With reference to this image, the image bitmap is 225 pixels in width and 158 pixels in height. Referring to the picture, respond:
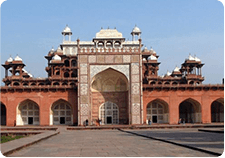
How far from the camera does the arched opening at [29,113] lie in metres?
27.2

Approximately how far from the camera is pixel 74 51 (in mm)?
33969

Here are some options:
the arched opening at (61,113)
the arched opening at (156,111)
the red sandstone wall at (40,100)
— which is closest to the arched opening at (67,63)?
the arched opening at (61,113)

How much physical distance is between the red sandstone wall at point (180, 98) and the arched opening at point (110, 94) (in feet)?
5.69

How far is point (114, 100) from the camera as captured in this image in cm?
2680

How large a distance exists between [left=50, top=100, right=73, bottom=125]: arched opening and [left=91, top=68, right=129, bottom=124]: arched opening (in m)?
2.30

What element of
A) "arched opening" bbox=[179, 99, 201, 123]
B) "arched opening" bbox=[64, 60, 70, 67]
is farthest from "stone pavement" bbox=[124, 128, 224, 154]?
"arched opening" bbox=[64, 60, 70, 67]

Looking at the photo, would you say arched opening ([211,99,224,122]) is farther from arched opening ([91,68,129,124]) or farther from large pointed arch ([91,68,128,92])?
large pointed arch ([91,68,128,92])

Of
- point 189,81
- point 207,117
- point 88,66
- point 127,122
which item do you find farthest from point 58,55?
point 207,117

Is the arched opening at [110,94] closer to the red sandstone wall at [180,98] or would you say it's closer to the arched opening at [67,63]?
the red sandstone wall at [180,98]

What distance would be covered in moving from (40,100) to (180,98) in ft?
35.8

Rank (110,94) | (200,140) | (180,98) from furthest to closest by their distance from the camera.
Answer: (110,94) → (180,98) → (200,140)

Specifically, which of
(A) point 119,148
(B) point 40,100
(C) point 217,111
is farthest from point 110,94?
(A) point 119,148

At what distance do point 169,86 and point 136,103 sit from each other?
3.27m

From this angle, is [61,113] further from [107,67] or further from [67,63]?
[67,63]
